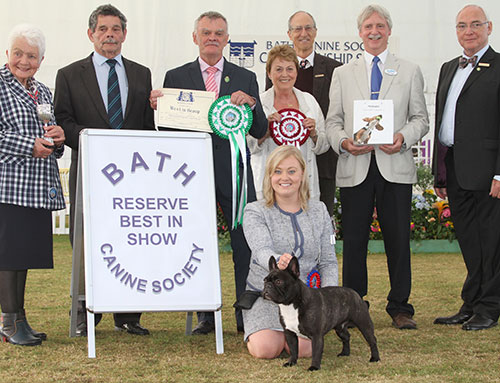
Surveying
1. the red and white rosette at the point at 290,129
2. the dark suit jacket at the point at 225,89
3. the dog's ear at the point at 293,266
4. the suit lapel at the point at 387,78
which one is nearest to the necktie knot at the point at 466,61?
the suit lapel at the point at 387,78

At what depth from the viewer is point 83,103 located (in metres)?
3.69

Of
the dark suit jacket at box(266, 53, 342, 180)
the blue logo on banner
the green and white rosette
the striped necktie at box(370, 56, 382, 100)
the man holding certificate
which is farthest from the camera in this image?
the blue logo on banner

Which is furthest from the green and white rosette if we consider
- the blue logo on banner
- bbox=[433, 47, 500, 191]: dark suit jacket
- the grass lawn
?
the blue logo on banner

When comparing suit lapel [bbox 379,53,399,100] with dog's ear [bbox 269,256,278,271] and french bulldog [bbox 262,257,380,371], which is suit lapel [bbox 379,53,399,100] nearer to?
french bulldog [bbox 262,257,380,371]

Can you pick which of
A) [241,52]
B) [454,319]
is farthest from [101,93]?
[241,52]

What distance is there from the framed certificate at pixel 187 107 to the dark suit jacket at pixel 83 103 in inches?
9.2

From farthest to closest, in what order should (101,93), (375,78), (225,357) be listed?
(375,78) → (101,93) → (225,357)

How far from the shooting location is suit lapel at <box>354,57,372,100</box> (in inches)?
160

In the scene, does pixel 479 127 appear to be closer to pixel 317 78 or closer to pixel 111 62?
pixel 317 78

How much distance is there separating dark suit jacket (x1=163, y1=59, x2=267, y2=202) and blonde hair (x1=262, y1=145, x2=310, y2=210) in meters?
0.54

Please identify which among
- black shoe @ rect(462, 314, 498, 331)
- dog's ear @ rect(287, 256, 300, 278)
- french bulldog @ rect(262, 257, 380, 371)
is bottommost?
black shoe @ rect(462, 314, 498, 331)

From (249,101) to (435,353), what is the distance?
158 cm

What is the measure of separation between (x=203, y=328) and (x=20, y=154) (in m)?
1.34

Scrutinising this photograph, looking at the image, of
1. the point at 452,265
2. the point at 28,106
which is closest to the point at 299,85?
the point at 28,106
